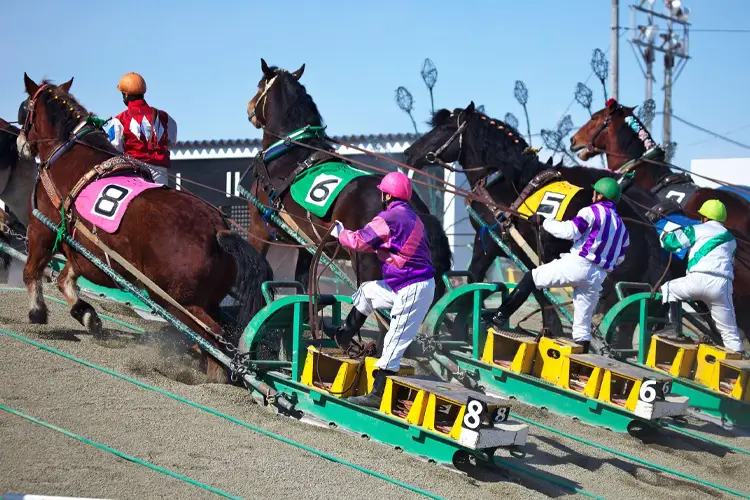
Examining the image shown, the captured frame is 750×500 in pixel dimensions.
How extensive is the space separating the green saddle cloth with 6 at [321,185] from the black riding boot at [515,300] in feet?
5.45

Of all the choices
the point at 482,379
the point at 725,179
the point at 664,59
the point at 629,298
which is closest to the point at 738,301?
the point at 629,298

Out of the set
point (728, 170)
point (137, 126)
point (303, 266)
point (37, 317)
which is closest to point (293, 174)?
point (303, 266)

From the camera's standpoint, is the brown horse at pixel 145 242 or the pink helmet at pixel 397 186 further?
the brown horse at pixel 145 242

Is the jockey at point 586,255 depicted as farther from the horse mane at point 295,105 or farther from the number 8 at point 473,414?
the horse mane at point 295,105

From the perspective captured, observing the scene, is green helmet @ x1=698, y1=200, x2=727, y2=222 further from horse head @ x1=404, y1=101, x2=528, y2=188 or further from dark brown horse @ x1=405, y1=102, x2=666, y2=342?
horse head @ x1=404, y1=101, x2=528, y2=188

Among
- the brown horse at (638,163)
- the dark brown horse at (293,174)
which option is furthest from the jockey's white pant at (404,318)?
the brown horse at (638,163)

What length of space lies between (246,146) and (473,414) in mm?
11323

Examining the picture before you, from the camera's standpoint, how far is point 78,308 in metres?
7.59

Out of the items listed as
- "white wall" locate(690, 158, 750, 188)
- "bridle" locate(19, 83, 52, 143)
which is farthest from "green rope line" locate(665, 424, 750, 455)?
"white wall" locate(690, 158, 750, 188)

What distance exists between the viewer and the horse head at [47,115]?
8.04 metres

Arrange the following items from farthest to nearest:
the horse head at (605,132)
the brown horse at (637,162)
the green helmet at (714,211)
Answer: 1. the horse head at (605,132)
2. the brown horse at (637,162)
3. the green helmet at (714,211)

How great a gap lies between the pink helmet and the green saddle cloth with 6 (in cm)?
196

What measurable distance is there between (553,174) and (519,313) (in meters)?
4.15

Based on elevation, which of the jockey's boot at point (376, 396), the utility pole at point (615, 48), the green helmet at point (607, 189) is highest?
the utility pole at point (615, 48)
